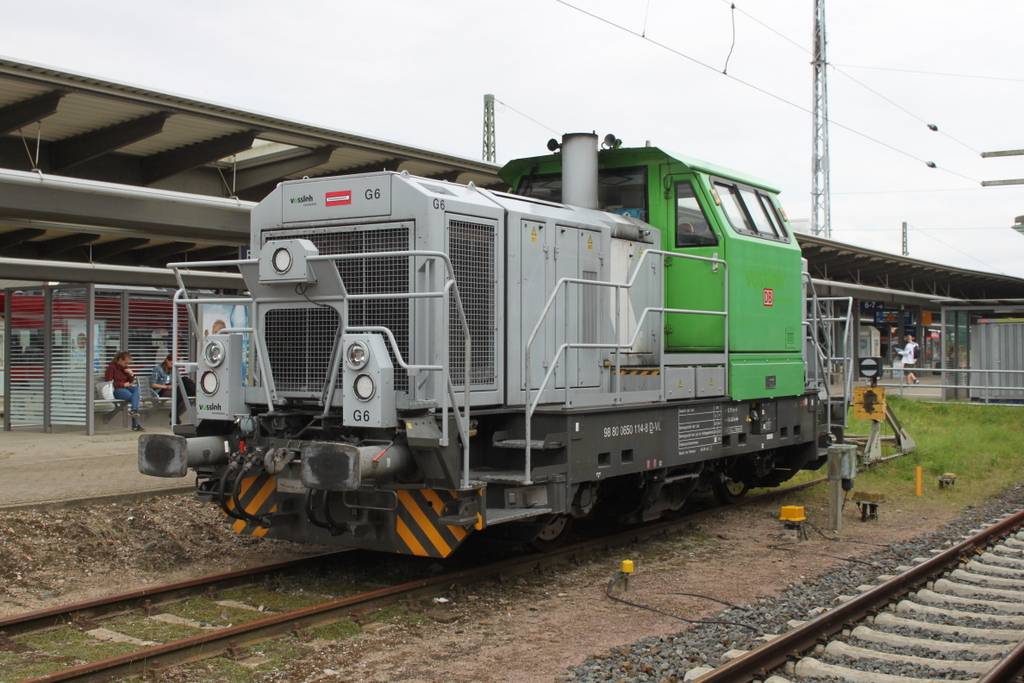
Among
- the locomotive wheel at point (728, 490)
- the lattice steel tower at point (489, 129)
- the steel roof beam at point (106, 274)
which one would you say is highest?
the lattice steel tower at point (489, 129)

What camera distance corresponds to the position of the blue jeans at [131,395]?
13.7 m

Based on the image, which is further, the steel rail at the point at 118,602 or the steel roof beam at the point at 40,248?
the steel roof beam at the point at 40,248

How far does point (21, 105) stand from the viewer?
339 inches

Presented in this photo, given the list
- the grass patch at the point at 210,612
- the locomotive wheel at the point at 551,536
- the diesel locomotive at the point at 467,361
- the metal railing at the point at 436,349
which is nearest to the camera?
the metal railing at the point at 436,349

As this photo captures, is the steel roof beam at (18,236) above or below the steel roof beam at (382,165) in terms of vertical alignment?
below

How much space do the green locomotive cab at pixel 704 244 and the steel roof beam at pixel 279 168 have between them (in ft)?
9.37

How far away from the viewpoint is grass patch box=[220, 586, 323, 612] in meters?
6.18

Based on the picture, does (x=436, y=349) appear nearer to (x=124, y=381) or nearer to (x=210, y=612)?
(x=210, y=612)

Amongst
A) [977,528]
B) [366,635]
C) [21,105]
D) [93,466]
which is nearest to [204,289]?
[93,466]

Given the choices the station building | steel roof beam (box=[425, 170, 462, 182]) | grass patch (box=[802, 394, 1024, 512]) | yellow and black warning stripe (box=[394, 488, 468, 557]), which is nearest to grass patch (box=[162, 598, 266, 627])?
yellow and black warning stripe (box=[394, 488, 468, 557])

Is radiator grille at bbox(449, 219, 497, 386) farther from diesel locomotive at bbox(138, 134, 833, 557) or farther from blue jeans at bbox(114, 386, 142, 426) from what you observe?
blue jeans at bbox(114, 386, 142, 426)

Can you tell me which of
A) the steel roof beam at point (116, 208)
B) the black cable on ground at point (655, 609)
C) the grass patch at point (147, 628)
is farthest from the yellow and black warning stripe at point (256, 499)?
the steel roof beam at point (116, 208)

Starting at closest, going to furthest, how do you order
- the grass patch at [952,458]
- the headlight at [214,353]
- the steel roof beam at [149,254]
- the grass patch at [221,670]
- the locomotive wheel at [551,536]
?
the grass patch at [221,670], the headlight at [214,353], the locomotive wheel at [551,536], the grass patch at [952,458], the steel roof beam at [149,254]

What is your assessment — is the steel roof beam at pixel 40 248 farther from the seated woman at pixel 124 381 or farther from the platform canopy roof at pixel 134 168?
the seated woman at pixel 124 381
